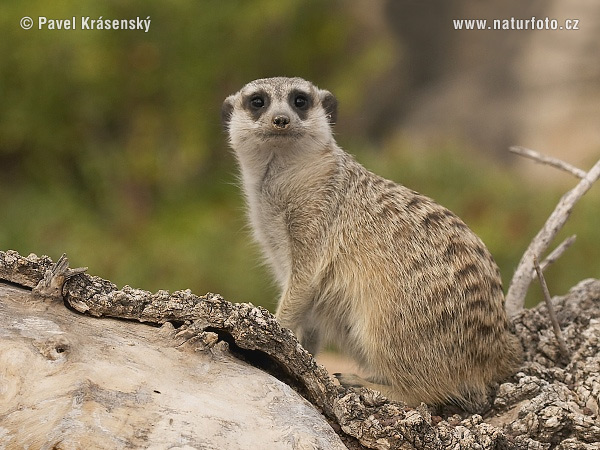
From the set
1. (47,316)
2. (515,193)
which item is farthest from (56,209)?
(47,316)

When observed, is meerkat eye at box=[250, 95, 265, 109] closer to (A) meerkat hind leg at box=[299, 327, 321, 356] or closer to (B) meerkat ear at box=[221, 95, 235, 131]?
(B) meerkat ear at box=[221, 95, 235, 131]

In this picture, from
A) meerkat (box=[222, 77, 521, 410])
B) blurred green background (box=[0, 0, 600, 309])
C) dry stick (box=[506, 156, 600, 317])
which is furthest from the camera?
blurred green background (box=[0, 0, 600, 309])

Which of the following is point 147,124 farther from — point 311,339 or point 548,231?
point 548,231

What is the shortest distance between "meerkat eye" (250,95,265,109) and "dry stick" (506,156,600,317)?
0.96 m

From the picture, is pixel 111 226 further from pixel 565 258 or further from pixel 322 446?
pixel 322 446

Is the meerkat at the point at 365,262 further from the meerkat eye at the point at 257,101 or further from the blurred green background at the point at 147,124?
the blurred green background at the point at 147,124

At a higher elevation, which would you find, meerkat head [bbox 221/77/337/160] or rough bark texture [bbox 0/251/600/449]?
meerkat head [bbox 221/77/337/160]

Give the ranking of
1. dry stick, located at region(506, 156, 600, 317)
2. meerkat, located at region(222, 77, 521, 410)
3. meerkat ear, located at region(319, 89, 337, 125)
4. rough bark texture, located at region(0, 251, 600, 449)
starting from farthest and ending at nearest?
meerkat ear, located at region(319, 89, 337, 125) < dry stick, located at region(506, 156, 600, 317) < meerkat, located at region(222, 77, 521, 410) < rough bark texture, located at region(0, 251, 600, 449)

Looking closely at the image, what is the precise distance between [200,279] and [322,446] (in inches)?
147

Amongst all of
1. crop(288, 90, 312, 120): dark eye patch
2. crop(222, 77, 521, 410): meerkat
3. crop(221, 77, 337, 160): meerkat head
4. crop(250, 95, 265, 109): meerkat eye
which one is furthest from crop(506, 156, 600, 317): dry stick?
crop(250, 95, 265, 109): meerkat eye

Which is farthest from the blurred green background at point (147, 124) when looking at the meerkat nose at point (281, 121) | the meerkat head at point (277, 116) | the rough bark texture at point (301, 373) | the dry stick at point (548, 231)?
the rough bark texture at point (301, 373)

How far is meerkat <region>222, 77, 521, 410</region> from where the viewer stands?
227 cm

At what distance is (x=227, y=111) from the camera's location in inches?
116

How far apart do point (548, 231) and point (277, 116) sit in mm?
902
